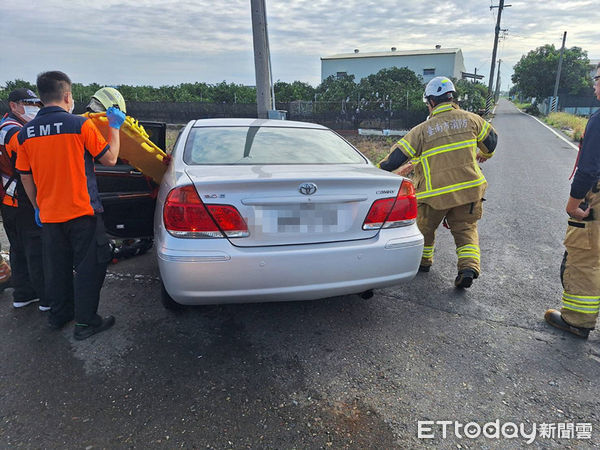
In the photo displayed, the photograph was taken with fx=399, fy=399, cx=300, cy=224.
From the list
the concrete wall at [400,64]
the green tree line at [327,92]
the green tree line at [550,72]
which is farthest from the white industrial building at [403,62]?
the green tree line at [327,92]

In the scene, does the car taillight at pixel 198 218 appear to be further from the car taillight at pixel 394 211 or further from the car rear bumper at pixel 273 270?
the car taillight at pixel 394 211

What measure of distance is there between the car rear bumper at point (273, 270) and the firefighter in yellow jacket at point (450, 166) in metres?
1.16

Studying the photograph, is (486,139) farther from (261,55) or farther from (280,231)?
(261,55)

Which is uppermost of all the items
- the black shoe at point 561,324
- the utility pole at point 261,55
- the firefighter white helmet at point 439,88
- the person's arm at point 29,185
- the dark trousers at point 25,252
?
the utility pole at point 261,55

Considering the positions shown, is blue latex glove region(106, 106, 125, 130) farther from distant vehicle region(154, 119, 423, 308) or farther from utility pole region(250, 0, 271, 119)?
utility pole region(250, 0, 271, 119)

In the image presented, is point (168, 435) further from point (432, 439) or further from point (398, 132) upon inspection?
point (398, 132)

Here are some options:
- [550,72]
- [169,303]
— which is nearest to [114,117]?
[169,303]

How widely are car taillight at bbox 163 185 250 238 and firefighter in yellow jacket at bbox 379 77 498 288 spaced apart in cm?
177

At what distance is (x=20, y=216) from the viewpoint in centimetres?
311

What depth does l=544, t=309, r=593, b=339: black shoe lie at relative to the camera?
9.21ft

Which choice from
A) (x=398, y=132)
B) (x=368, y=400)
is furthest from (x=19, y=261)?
(x=398, y=132)

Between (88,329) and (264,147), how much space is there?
5.99 feet

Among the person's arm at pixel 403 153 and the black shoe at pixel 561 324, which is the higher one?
the person's arm at pixel 403 153

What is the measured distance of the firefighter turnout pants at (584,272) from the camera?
2.73 metres
